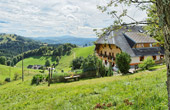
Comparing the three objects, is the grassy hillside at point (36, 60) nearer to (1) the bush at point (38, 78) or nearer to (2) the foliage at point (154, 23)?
(1) the bush at point (38, 78)

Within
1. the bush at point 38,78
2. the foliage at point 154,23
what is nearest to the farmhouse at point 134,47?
the bush at point 38,78

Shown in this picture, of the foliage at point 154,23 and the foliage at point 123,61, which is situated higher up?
the foliage at point 154,23

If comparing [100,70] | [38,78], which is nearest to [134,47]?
[100,70]

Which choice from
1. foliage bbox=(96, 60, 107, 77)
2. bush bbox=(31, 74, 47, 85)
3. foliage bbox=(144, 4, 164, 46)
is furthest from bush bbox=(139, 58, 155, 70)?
foliage bbox=(144, 4, 164, 46)

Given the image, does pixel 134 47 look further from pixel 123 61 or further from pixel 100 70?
pixel 123 61

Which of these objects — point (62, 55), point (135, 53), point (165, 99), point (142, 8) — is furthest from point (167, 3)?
point (62, 55)

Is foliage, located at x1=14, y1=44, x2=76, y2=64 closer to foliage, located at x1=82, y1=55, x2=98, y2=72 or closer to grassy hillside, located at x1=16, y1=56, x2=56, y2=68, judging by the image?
grassy hillside, located at x1=16, y1=56, x2=56, y2=68

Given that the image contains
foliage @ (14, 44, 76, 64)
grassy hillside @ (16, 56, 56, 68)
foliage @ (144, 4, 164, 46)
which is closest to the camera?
foliage @ (144, 4, 164, 46)

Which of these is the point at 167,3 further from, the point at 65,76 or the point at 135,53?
the point at 135,53

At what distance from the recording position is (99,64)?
3272 centimetres

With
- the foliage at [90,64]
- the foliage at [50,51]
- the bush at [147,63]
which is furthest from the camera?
the foliage at [50,51]

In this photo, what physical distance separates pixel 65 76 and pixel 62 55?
116 metres

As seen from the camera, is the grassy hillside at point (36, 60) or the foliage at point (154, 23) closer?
the foliage at point (154, 23)

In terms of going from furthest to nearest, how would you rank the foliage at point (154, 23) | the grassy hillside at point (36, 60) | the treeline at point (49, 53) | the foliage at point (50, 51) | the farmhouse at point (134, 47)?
the grassy hillside at point (36, 60) < the foliage at point (50, 51) < the treeline at point (49, 53) < the farmhouse at point (134, 47) < the foliage at point (154, 23)
